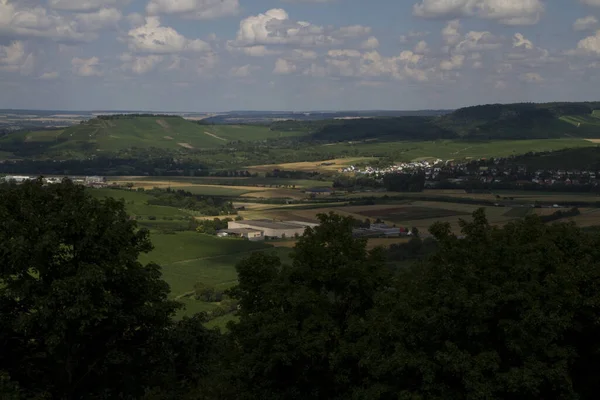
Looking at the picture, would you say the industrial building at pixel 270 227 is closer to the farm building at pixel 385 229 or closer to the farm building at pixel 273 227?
the farm building at pixel 273 227

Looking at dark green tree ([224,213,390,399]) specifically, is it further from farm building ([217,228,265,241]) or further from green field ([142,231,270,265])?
farm building ([217,228,265,241])

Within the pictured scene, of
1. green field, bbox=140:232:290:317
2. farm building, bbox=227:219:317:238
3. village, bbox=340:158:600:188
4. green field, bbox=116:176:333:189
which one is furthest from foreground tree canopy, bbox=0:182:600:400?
green field, bbox=116:176:333:189

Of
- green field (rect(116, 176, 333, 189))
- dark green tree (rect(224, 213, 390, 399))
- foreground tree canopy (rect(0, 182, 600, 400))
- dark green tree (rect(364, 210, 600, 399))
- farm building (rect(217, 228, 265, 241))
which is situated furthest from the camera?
green field (rect(116, 176, 333, 189))

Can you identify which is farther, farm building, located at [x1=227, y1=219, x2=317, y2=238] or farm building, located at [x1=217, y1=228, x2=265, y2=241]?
farm building, located at [x1=217, y1=228, x2=265, y2=241]

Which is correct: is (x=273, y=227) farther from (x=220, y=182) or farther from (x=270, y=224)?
(x=220, y=182)

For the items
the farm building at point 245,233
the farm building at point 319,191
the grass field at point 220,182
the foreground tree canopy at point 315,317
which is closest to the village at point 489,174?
the grass field at point 220,182

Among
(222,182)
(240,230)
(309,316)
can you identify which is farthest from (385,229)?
(222,182)

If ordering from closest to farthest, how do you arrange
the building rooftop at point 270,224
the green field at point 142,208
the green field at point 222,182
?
the building rooftop at point 270,224
the green field at point 142,208
the green field at point 222,182
